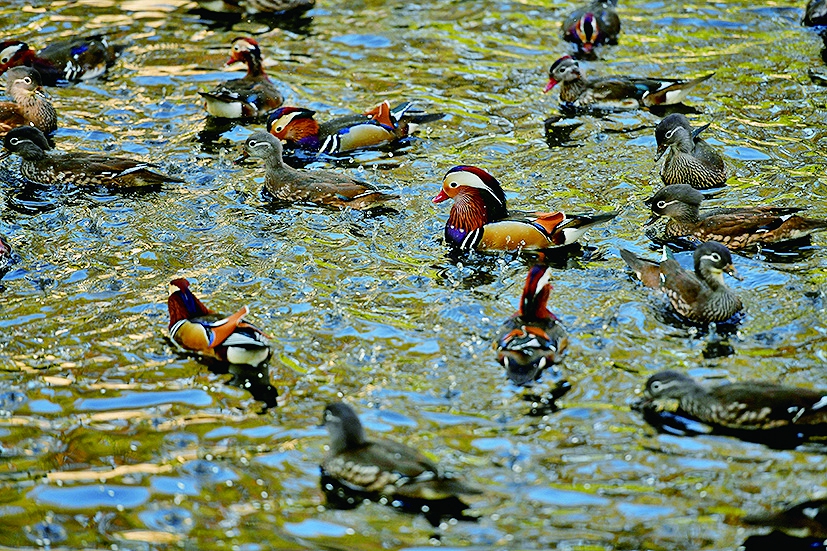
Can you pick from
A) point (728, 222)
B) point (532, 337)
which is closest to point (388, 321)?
point (532, 337)

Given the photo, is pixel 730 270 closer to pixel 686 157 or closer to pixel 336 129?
pixel 686 157

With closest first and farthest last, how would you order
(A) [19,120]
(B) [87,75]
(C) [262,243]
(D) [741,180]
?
1. (C) [262,243]
2. (D) [741,180]
3. (A) [19,120]
4. (B) [87,75]

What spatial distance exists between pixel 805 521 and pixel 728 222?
13.4ft

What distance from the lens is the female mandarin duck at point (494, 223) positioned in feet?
30.7

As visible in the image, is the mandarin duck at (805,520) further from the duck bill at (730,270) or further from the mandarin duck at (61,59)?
the mandarin duck at (61,59)

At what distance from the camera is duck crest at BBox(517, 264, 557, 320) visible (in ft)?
25.1

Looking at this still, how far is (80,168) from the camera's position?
35.3 feet

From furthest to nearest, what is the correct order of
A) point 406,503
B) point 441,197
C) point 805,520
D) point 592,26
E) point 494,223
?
point 592,26 < point 441,197 < point 494,223 < point 406,503 < point 805,520

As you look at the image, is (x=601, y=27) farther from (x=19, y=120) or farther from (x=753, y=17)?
(x=19, y=120)

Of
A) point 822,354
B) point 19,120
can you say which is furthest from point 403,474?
point 19,120

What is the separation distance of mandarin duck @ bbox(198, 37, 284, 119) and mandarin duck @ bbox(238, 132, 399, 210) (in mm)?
1596

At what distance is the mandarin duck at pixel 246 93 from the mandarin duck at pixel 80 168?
5.63 ft

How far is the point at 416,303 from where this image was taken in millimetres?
8484

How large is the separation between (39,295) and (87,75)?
575 centimetres
